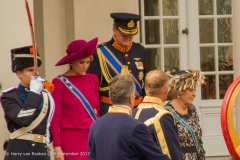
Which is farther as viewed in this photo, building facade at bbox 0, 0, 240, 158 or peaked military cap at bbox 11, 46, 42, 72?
building facade at bbox 0, 0, 240, 158

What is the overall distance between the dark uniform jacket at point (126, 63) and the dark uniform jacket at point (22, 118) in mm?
1371

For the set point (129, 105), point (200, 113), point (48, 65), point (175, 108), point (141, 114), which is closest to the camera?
point (129, 105)

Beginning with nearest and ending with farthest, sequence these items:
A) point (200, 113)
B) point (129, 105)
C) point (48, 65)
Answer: point (129, 105) < point (48, 65) < point (200, 113)

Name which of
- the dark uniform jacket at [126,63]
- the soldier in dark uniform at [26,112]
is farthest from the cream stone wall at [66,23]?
the soldier in dark uniform at [26,112]

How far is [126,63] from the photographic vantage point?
9805mm

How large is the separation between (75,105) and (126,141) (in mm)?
2264

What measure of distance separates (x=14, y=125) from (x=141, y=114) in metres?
1.15

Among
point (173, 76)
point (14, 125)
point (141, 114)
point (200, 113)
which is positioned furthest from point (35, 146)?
point (200, 113)

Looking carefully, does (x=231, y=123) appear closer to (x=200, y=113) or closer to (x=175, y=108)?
(x=175, y=108)

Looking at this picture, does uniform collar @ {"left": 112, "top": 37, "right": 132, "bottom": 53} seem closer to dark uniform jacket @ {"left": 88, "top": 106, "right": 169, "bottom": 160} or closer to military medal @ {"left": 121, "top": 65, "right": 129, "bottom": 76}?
military medal @ {"left": 121, "top": 65, "right": 129, "bottom": 76}

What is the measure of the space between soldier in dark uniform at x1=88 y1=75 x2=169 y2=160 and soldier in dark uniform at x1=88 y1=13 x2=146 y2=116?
8.14 feet

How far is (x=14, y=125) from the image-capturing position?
8.26 metres

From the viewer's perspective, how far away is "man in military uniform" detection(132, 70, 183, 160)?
7.71 metres

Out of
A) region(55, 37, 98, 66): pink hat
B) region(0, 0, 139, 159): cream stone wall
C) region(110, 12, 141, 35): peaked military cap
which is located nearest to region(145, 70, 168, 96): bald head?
region(55, 37, 98, 66): pink hat
